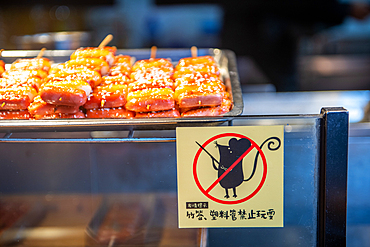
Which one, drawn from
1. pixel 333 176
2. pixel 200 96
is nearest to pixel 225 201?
pixel 333 176

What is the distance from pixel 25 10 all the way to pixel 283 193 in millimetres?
5035

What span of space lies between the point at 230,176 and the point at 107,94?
714 mm

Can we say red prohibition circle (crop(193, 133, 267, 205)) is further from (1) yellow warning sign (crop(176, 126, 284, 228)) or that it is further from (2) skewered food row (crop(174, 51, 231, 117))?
(2) skewered food row (crop(174, 51, 231, 117))

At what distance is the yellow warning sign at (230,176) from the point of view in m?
0.97

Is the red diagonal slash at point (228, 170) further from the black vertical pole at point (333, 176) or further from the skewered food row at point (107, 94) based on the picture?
the skewered food row at point (107, 94)

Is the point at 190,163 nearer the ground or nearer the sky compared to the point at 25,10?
nearer the ground

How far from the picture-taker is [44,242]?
1.19 metres

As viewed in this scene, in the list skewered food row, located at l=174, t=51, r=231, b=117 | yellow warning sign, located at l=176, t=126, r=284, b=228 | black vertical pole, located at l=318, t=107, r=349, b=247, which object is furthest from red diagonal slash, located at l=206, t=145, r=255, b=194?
skewered food row, located at l=174, t=51, r=231, b=117

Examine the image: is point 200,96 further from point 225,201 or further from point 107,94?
point 225,201

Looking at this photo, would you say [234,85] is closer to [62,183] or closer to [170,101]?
[170,101]

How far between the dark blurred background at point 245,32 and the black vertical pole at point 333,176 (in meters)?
3.74

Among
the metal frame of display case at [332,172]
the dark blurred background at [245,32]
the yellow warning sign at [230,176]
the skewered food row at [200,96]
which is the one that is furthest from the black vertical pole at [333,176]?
the dark blurred background at [245,32]

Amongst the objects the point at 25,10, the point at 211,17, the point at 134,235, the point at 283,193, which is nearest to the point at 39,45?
the point at 25,10

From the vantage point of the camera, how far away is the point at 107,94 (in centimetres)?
145
